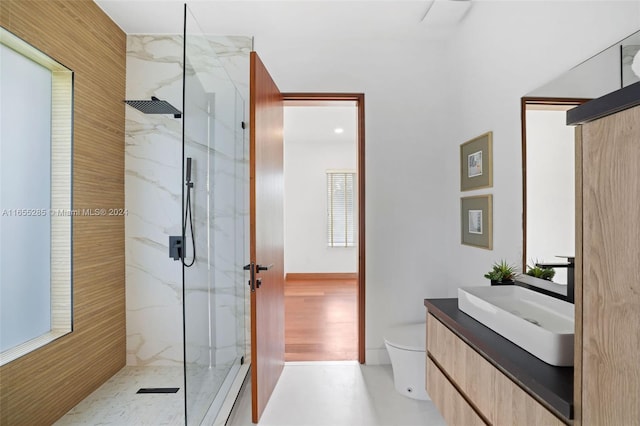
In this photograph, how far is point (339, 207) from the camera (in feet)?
19.4

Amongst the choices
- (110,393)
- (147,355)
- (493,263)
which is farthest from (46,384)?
(493,263)

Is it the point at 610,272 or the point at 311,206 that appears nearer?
the point at 610,272

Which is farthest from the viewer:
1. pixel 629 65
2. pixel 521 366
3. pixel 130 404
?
pixel 130 404

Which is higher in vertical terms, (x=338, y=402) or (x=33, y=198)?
(x=33, y=198)

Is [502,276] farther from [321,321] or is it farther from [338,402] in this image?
[321,321]

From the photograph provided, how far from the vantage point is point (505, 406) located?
103cm

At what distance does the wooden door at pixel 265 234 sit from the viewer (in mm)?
1864

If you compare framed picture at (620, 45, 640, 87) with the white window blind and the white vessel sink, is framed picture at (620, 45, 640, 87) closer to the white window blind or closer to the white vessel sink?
the white vessel sink

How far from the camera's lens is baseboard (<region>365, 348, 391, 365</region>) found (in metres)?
2.60

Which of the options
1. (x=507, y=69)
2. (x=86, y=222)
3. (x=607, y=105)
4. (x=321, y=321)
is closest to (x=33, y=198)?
(x=86, y=222)

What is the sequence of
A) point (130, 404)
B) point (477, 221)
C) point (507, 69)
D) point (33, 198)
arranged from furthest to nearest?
point (477, 221) → point (130, 404) → point (507, 69) → point (33, 198)

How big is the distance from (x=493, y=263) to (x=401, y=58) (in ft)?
5.66

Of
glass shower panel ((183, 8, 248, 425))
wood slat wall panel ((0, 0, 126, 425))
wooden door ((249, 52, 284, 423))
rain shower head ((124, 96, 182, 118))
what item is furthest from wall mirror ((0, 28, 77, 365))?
wooden door ((249, 52, 284, 423))

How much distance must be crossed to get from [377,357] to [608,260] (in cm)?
221
